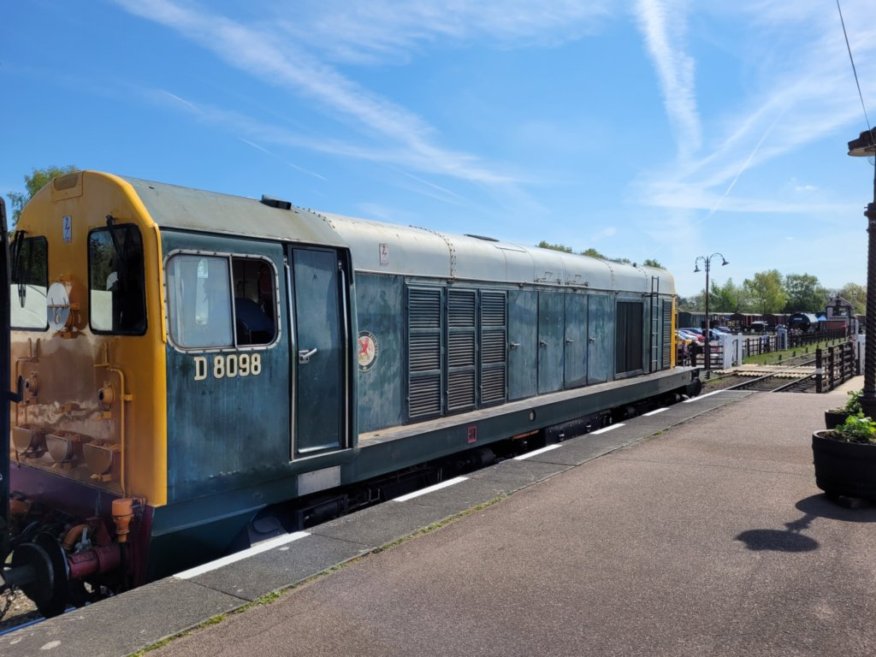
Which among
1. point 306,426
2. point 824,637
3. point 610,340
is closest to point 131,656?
point 306,426

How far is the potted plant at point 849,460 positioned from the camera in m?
5.97

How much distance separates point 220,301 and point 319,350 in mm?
939

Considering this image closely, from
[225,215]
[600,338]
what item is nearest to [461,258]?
[225,215]

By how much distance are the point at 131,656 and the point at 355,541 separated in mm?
1957

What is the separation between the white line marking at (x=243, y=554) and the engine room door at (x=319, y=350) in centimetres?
66

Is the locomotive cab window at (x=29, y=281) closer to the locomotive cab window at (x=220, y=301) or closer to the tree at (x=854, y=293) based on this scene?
the locomotive cab window at (x=220, y=301)

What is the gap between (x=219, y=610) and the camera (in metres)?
3.92

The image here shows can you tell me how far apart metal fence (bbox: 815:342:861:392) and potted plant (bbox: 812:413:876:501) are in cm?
1264

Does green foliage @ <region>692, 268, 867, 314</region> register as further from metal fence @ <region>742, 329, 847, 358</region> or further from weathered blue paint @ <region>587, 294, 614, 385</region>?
weathered blue paint @ <region>587, 294, 614, 385</region>

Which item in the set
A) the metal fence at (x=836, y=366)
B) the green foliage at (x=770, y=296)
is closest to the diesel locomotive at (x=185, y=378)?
the metal fence at (x=836, y=366)

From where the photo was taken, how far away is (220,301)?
471 cm

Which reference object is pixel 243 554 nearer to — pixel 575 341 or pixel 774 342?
pixel 575 341

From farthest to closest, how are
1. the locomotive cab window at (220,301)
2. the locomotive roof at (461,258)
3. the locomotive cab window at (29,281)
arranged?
the locomotive roof at (461,258), the locomotive cab window at (29,281), the locomotive cab window at (220,301)

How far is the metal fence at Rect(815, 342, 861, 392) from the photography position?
17.8 metres
